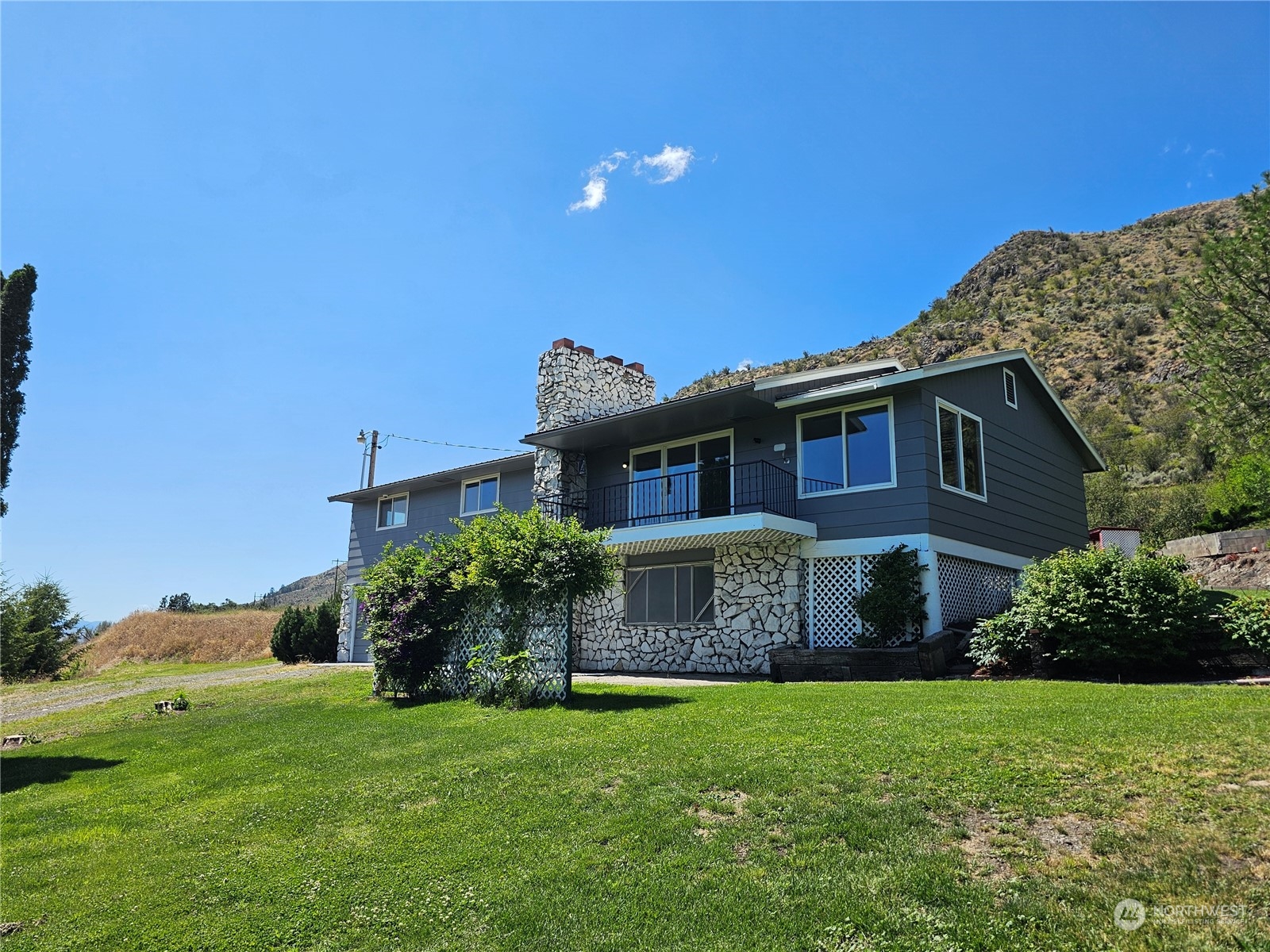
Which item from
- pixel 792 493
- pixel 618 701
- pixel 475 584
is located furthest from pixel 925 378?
pixel 475 584

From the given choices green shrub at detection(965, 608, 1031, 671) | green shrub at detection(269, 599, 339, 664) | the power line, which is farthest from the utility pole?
green shrub at detection(965, 608, 1031, 671)

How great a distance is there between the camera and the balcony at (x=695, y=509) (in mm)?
14211

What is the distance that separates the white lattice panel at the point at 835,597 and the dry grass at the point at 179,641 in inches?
878

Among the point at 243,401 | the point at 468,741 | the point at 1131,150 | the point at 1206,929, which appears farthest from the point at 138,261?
the point at 1131,150

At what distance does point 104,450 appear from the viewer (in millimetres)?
13680

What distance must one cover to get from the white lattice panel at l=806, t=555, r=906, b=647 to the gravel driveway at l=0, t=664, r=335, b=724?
474 inches

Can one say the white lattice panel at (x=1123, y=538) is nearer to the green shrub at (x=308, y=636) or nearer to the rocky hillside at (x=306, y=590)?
the green shrub at (x=308, y=636)

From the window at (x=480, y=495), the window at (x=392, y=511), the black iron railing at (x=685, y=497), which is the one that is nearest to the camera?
the black iron railing at (x=685, y=497)

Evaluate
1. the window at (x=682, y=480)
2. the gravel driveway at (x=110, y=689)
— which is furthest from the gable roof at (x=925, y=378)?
the gravel driveway at (x=110, y=689)

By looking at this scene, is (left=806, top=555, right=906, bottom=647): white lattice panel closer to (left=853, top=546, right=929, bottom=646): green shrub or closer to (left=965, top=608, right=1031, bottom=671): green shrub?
(left=853, top=546, right=929, bottom=646): green shrub

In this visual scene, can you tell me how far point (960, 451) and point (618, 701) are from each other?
8.62 metres

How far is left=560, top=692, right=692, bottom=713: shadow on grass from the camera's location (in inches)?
371

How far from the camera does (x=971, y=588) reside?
1484cm

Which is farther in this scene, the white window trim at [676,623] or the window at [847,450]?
the white window trim at [676,623]
